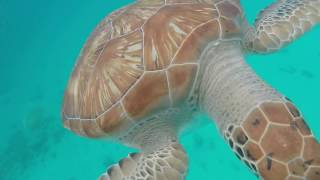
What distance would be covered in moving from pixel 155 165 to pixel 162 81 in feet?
2.13

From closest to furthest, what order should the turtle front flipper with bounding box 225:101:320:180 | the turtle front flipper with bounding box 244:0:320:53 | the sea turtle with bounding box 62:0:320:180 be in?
the turtle front flipper with bounding box 225:101:320:180 < the sea turtle with bounding box 62:0:320:180 < the turtle front flipper with bounding box 244:0:320:53

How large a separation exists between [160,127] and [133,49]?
27.6 inches

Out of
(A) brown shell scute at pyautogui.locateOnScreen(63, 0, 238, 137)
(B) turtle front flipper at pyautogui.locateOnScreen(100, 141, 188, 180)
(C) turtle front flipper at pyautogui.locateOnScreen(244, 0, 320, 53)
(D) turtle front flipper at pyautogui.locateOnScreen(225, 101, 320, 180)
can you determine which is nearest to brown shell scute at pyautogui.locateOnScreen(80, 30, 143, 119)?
(A) brown shell scute at pyautogui.locateOnScreen(63, 0, 238, 137)

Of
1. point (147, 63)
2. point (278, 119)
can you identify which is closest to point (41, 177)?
point (147, 63)

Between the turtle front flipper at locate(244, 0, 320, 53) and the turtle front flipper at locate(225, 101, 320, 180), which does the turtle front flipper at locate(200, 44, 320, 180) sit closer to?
the turtle front flipper at locate(225, 101, 320, 180)

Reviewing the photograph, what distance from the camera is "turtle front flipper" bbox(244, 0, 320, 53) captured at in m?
3.44

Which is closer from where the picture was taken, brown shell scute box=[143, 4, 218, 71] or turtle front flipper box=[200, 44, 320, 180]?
turtle front flipper box=[200, 44, 320, 180]

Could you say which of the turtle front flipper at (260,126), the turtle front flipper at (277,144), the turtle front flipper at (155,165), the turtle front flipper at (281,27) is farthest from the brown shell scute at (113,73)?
the turtle front flipper at (281,27)

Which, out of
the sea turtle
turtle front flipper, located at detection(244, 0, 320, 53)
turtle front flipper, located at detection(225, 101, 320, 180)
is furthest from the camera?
turtle front flipper, located at detection(244, 0, 320, 53)

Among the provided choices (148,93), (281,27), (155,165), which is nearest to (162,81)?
(148,93)

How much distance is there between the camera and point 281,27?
347 cm

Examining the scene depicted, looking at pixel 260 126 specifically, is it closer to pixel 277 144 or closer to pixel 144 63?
pixel 277 144

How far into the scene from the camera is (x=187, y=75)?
2859mm

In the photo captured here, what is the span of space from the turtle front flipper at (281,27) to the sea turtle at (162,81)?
0.19 metres
